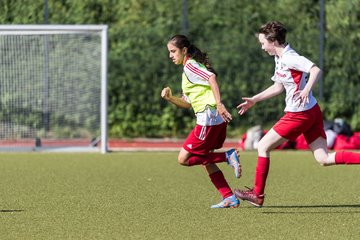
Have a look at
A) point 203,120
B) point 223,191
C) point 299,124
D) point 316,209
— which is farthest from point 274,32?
point 316,209

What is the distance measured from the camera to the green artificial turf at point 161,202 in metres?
7.23

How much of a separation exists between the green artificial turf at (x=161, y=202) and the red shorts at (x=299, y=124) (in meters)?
0.64

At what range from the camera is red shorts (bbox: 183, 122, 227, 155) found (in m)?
8.61

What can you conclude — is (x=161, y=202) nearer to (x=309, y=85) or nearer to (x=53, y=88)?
(x=309, y=85)

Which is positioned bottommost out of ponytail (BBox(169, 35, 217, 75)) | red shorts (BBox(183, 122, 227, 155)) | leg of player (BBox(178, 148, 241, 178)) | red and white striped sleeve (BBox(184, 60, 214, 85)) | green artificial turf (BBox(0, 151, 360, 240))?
green artificial turf (BBox(0, 151, 360, 240))

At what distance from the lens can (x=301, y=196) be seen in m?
9.66

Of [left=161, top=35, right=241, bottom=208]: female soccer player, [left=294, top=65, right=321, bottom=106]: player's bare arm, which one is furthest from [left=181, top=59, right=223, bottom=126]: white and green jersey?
[left=294, top=65, right=321, bottom=106]: player's bare arm

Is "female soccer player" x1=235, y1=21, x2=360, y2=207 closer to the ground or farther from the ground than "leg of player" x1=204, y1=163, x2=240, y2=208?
farther from the ground

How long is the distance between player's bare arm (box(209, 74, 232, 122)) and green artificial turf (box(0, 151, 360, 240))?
767 mm

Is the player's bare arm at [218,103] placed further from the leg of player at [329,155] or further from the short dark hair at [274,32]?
the leg of player at [329,155]

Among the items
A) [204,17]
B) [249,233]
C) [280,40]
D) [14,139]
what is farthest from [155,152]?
[249,233]

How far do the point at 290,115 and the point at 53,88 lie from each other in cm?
809

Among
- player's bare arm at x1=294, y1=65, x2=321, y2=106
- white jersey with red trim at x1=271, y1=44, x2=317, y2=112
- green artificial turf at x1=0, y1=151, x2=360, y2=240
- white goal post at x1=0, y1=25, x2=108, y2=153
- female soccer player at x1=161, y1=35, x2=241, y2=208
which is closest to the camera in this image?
green artificial turf at x1=0, y1=151, x2=360, y2=240

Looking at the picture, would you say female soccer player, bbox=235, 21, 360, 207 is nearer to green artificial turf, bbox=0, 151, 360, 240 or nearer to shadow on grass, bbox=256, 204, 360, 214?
shadow on grass, bbox=256, 204, 360, 214
